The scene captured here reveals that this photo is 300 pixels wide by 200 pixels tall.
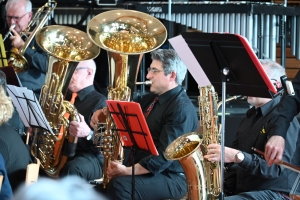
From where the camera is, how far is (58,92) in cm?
458

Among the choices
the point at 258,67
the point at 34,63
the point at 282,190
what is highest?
the point at 258,67

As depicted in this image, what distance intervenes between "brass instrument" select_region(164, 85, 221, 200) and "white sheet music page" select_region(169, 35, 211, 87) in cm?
51

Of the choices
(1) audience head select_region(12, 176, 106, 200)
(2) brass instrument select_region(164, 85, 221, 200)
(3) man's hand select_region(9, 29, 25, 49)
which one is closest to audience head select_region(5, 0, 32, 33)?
(3) man's hand select_region(9, 29, 25, 49)

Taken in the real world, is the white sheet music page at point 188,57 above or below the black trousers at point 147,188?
above

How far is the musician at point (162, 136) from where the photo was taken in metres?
4.01

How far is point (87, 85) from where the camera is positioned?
16.4ft

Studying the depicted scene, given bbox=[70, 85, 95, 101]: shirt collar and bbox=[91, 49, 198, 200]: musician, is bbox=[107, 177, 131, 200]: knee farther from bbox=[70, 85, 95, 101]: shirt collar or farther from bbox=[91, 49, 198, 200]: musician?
bbox=[70, 85, 95, 101]: shirt collar

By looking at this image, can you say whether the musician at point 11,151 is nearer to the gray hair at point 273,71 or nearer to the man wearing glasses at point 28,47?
the gray hair at point 273,71

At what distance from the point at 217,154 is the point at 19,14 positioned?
2998mm

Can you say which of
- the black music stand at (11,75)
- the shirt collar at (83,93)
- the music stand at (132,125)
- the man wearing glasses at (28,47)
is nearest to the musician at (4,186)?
the music stand at (132,125)

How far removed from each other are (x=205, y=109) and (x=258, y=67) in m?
0.89

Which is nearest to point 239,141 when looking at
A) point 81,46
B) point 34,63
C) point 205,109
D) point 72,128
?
point 205,109

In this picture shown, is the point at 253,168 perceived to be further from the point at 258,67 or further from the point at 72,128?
the point at 72,128

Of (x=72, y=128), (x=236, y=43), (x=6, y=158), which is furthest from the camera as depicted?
(x=72, y=128)
